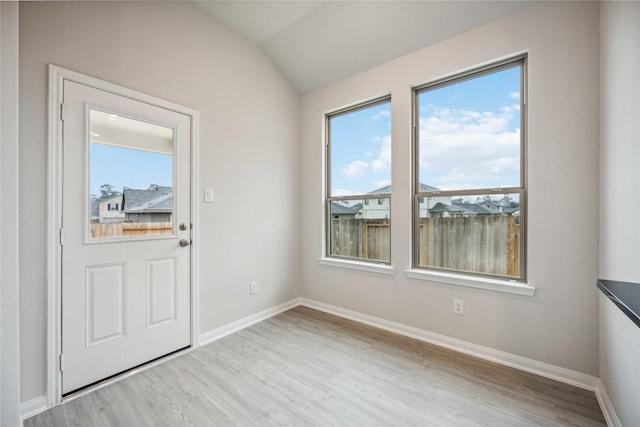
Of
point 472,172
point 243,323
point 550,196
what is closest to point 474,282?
point 550,196

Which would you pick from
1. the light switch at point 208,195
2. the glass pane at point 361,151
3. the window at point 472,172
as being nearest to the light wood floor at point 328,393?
the window at point 472,172

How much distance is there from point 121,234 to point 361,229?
2253 mm

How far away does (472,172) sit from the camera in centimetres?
236

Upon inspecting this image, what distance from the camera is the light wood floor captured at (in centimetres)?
156

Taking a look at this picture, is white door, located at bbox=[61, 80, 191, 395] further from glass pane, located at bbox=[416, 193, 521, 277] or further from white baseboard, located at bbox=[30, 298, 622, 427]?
glass pane, located at bbox=[416, 193, 521, 277]

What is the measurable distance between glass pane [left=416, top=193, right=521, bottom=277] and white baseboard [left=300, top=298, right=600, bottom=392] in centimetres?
62

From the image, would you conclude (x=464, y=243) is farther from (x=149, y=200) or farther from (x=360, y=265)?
(x=149, y=200)

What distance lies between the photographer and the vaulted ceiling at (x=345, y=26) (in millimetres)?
2207

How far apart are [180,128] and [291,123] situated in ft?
4.66

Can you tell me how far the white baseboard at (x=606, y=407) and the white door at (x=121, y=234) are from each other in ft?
9.48

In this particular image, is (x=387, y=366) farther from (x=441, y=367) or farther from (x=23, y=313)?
(x=23, y=313)

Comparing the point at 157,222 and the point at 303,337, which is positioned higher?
the point at 157,222

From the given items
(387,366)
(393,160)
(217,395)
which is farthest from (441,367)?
(393,160)

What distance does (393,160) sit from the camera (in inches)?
107
